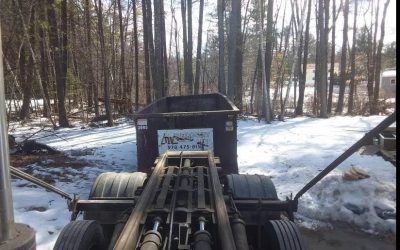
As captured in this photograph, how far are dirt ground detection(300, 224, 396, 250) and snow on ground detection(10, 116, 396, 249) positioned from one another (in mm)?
248

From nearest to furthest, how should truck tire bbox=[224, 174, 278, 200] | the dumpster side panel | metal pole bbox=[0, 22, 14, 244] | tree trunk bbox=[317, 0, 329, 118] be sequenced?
metal pole bbox=[0, 22, 14, 244] < truck tire bbox=[224, 174, 278, 200] < the dumpster side panel < tree trunk bbox=[317, 0, 329, 118]

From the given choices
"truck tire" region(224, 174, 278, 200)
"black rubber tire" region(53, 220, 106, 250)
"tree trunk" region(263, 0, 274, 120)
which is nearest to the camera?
"black rubber tire" region(53, 220, 106, 250)

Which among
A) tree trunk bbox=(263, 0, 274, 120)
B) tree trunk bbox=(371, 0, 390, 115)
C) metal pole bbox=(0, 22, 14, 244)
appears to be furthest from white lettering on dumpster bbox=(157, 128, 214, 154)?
tree trunk bbox=(371, 0, 390, 115)

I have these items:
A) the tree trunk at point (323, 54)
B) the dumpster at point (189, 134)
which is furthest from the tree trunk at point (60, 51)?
the tree trunk at point (323, 54)

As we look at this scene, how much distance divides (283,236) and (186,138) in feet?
12.5

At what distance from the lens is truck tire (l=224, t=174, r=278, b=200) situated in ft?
14.3

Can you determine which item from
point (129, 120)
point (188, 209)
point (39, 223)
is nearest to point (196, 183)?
point (188, 209)

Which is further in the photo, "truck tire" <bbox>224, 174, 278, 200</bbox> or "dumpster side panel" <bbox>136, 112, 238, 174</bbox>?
"dumpster side panel" <bbox>136, 112, 238, 174</bbox>

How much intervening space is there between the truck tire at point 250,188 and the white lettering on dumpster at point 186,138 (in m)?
1.97

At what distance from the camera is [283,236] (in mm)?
3006

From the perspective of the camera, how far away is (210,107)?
38.4 ft

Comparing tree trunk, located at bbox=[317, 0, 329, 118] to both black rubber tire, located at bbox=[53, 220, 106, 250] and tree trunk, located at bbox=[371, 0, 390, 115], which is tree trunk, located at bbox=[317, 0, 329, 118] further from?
black rubber tire, located at bbox=[53, 220, 106, 250]

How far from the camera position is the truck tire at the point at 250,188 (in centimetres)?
436

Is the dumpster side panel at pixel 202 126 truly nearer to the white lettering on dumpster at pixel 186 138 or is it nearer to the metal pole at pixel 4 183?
the white lettering on dumpster at pixel 186 138
